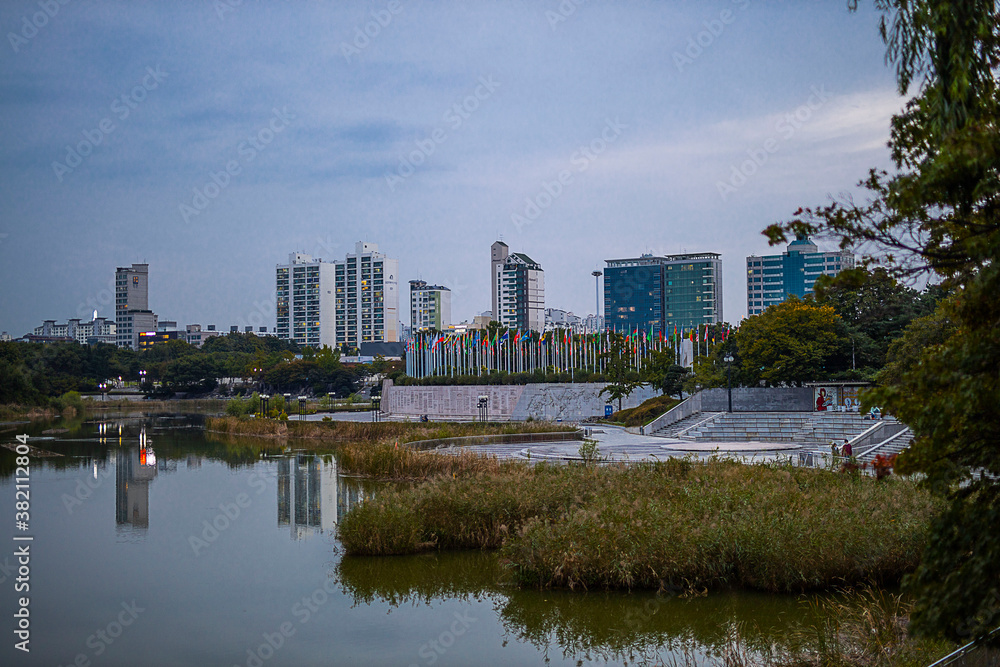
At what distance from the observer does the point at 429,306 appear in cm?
18500

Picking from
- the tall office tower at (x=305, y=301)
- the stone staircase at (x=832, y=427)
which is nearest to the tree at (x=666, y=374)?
the stone staircase at (x=832, y=427)

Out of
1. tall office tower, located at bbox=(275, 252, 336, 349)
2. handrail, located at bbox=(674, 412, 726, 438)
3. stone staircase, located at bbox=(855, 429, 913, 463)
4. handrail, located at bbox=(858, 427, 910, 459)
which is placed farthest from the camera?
tall office tower, located at bbox=(275, 252, 336, 349)

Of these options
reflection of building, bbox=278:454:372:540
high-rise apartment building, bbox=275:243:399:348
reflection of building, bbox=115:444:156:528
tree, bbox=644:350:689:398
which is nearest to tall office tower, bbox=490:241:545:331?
high-rise apartment building, bbox=275:243:399:348

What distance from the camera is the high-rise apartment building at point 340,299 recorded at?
555ft

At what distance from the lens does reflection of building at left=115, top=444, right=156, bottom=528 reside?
781 inches

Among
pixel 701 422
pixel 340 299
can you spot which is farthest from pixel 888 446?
pixel 340 299

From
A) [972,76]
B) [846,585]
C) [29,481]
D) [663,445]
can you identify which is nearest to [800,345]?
[663,445]

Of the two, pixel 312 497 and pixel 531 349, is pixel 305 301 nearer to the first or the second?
pixel 531 349

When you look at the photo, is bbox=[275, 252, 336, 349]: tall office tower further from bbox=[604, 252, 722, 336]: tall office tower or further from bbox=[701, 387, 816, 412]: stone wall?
bbox=[701, 387, 816, 412]: stone wall

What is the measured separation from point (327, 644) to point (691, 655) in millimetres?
4479

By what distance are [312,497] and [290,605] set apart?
9884 mm

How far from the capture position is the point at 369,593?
1288cm

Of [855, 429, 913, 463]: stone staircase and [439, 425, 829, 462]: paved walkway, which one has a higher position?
[855, 429, 913, 463]: stone staircase

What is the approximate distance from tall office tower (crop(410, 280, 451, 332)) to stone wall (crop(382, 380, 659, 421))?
122 m
